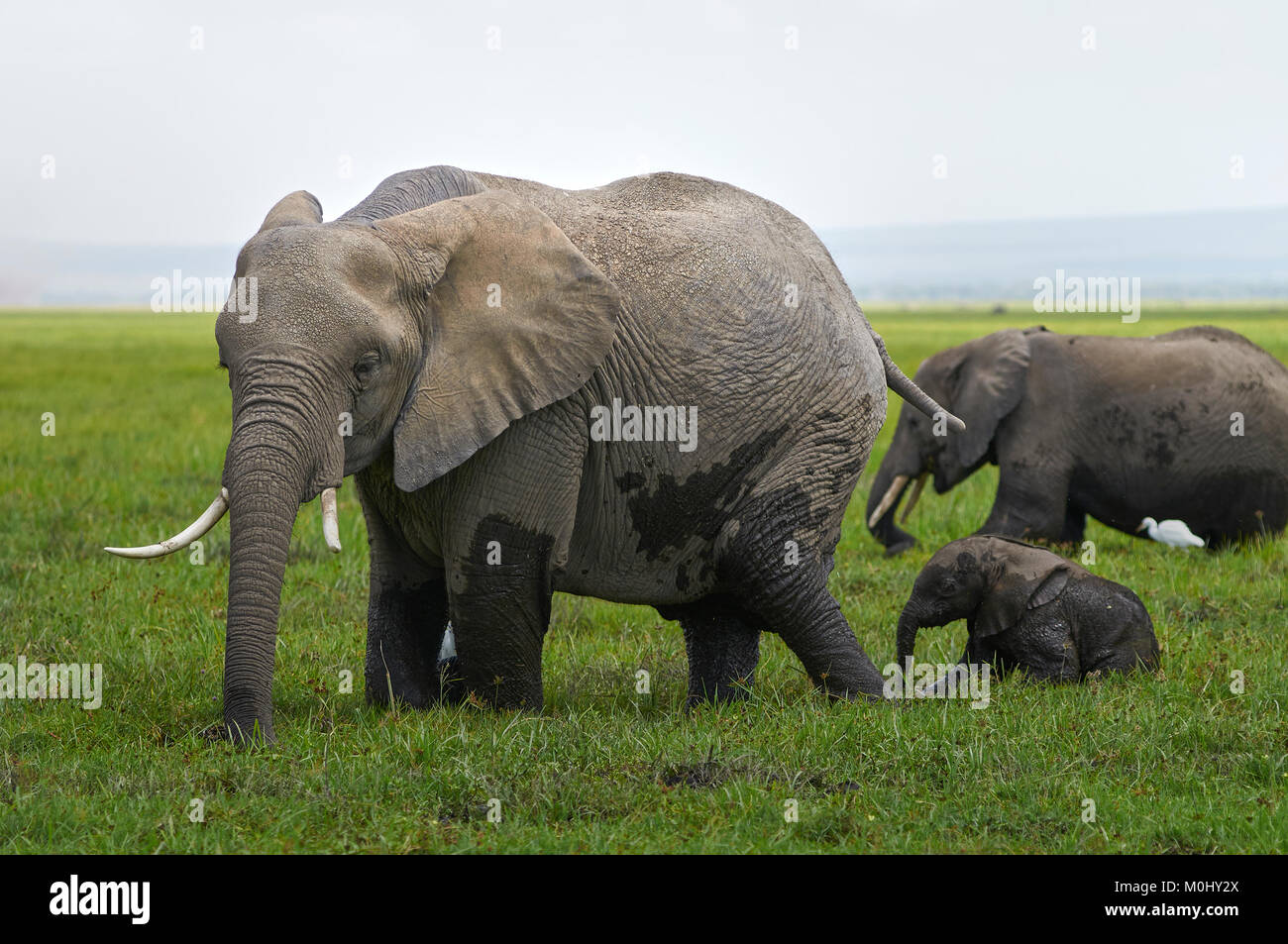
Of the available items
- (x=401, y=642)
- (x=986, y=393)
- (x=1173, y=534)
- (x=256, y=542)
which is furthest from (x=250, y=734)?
(x=1173, y=534)

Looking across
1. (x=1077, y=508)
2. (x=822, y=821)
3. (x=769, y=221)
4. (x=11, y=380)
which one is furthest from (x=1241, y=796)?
(x=11, y=380)

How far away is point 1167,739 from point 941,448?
6050 millimetres

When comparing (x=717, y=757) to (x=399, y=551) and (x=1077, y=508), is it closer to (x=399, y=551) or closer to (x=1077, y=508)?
(x=399, y=551)

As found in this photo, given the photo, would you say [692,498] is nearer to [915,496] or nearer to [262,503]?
[262,503]

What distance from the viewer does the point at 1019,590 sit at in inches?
303

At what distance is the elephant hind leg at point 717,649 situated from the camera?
7516 millimetres

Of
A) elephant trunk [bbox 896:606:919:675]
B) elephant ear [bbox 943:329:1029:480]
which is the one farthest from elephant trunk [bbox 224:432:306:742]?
elephant ear [bbox 943:329:1029:480]

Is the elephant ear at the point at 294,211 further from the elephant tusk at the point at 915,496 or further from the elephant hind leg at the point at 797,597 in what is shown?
the elephant tusk at the point at 915,496

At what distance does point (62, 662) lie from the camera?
7.88 metres

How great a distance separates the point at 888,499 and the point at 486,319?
21.8 feet

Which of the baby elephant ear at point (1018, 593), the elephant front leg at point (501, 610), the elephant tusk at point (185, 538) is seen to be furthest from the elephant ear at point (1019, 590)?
the elephant tusk at point (185, 538)

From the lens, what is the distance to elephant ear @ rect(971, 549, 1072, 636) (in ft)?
25.3

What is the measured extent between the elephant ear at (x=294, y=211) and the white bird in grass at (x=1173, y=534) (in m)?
7.66

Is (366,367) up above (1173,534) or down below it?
above
